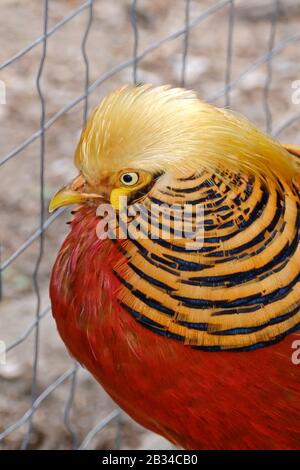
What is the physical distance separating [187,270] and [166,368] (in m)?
0.33

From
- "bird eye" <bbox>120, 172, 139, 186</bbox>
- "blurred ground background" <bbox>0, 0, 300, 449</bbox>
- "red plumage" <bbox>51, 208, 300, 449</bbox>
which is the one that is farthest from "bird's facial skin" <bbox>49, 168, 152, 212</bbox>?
"blurred ground background" <bbox>0, 0, 300, 449</bbox>

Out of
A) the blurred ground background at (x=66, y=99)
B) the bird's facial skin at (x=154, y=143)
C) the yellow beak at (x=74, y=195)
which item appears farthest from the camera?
the blurred ground background at (x=66, y=99)

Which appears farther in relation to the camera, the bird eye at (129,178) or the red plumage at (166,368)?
the red plumage at (166,368)

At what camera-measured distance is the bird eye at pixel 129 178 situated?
220cm

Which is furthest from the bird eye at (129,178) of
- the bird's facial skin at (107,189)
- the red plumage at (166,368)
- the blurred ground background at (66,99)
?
the blurred ground background at (66,99)

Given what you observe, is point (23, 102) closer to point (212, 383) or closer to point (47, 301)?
point (47, 301)

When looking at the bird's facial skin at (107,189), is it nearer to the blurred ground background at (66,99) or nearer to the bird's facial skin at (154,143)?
the bird's facial skin at (154,143)

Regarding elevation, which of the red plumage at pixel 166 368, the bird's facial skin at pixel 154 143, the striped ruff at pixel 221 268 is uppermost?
the bird's facial skin at pixel 154 143

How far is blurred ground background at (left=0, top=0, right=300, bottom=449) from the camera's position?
13.0 feet

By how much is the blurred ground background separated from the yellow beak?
170cm

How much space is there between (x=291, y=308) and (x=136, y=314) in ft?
1.28

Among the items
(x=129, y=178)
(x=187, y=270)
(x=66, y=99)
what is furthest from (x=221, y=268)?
(x=66, y=99)

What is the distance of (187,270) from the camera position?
2289 millimetres
